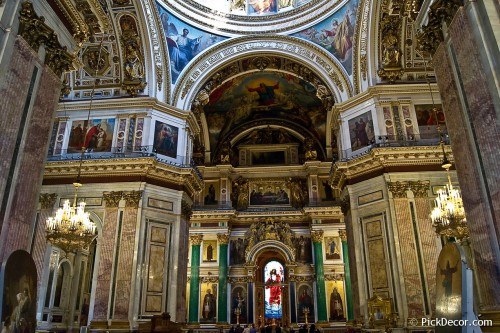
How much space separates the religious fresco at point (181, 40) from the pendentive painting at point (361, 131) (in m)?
6.24

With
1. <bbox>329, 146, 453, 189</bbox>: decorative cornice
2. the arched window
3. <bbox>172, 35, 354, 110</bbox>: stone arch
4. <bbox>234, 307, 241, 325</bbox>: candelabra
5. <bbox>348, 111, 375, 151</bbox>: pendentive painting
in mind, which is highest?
<bbox>172, 35, 354, 110</bbox>: stone arch

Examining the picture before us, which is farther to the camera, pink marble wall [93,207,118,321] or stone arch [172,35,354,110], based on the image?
stone arch [172,35,354,110]

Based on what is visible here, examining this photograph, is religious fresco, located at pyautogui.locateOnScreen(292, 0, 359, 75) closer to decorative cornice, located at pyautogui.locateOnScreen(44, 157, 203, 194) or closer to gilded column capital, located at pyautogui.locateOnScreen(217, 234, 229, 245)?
decorative cornice, located at pyautogui.locateOnScreen(44, 157, 203, 194)

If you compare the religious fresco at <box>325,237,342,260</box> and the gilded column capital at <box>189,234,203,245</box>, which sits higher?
the gilded column capital at <box>189,234,203,245</box>

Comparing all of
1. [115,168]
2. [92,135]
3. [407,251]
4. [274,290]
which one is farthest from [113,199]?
[274,290]

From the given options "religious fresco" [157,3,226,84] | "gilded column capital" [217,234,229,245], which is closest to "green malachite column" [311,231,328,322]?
"gilded column capital" [217,234,229,245]

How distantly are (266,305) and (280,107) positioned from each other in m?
10.1

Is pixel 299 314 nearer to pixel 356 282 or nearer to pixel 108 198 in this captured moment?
pixel 356 282

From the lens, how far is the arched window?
20.8 metres

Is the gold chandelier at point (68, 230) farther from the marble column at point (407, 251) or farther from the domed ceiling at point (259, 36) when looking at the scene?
the marble column at point (407, 251)

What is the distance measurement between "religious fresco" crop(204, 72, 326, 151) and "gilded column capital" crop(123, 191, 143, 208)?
22.5 ft

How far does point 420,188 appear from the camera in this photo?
12250 mm

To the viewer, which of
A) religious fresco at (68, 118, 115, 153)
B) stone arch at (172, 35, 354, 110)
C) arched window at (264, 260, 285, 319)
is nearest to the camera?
religious fresco at (68, 118, 115, 153)

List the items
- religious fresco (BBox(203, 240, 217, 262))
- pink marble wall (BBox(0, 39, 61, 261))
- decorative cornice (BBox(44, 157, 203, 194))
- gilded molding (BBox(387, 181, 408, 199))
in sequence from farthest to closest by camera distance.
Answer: religious fresco (BBox(203, 240, 217, 262))
decorative cornice (BBox(44, 157, 203, 194))
gilded molding (BBox(387, 181, 408, 199))
pink marble wall (BBox(0, 39, 61, 261))
